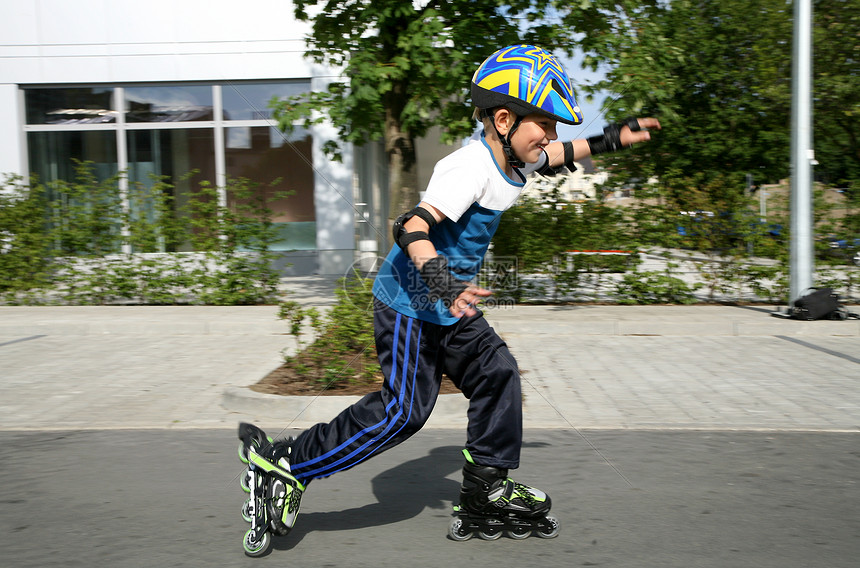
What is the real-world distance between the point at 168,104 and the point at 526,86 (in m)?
13.7

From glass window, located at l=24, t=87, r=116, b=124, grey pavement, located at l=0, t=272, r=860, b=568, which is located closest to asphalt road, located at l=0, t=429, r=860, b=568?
grey pavement, located at l=0, t=272, r=860, b=568

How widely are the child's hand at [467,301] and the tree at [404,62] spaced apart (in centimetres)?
589

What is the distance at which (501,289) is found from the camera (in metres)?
10.5

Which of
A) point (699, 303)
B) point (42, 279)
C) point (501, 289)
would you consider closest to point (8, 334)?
point (42, 279)

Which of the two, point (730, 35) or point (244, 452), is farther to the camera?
point (730, 35)

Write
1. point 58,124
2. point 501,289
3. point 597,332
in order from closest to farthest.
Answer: point 597,332 → point 501,289 → point 58,124

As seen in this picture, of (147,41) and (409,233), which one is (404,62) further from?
(147,41)

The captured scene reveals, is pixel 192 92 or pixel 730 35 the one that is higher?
pixel 730 35

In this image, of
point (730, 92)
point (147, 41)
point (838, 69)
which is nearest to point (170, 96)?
point (147, 41)

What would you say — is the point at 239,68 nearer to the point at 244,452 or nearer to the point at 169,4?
the point at 169,4

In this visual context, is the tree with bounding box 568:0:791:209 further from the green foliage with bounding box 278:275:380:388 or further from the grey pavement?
the green foliage with bounding box 278:275:380:388

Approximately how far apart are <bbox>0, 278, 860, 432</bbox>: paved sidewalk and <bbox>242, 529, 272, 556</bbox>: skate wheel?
70.1 inches

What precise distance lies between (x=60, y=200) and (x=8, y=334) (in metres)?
2.56

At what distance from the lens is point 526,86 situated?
2967mm
